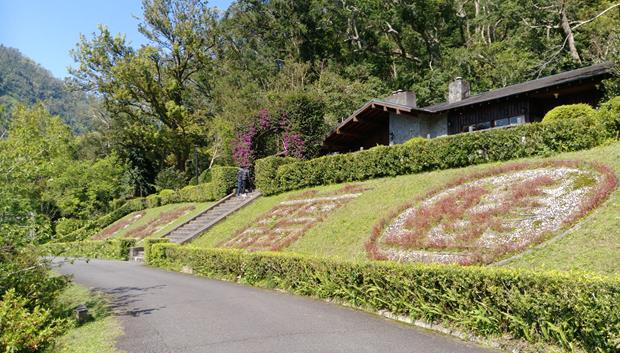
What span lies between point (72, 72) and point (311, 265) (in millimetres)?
44485

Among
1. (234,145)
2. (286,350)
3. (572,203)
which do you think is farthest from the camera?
(234,145)

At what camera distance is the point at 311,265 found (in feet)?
36.3

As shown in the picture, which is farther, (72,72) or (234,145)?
(72,72)

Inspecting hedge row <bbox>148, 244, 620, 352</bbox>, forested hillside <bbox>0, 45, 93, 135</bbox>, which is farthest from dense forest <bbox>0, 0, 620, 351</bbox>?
forested hillside <bbox>0, 45, 93, 135</bbox>

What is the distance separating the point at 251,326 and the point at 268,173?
1866 centimetres

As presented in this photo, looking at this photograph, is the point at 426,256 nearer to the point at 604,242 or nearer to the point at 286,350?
the point at 604,242

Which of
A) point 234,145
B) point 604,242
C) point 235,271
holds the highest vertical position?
point 234,145

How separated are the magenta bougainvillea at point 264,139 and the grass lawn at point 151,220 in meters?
4.28

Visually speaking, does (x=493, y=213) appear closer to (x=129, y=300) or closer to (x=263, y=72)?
(x=129, y=300)

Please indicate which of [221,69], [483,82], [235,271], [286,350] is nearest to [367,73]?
[483,82]

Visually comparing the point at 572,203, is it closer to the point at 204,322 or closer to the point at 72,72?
the point at 204,322

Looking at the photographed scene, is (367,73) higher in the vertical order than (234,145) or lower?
higher

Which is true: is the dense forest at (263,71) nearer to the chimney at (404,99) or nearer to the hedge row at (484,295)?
the chimney at (404,99)

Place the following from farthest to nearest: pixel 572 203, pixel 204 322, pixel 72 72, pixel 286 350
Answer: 1. pixel 72 72
2. pixel 572 203
3. pixel 204 322
4. pixel 286 350
